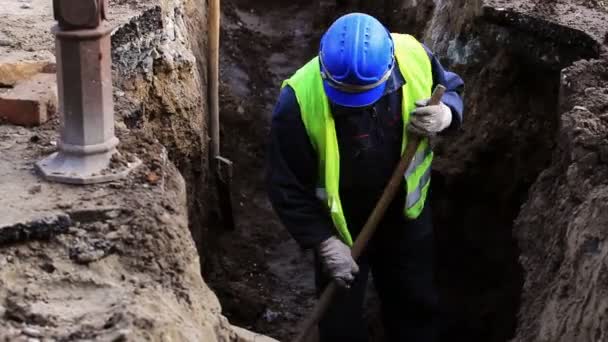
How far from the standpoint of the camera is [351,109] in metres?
3.96

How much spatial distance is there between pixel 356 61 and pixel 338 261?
3.23 ft

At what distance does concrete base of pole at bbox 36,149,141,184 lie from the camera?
338 cm

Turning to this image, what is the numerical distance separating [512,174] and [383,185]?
4.41 feet

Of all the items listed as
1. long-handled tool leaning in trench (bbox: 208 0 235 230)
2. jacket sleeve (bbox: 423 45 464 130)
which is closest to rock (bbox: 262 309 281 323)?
long-handled tool leaning in trench (bbox: 208 0 235 230)

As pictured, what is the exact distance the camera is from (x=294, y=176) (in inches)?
161

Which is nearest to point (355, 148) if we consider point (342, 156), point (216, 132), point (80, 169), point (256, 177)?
point (342, 156)

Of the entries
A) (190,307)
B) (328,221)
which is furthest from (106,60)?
(328,221)

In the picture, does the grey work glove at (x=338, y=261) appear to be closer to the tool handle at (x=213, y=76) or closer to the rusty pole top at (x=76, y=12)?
the rusty pole top at (x=76, y=12)

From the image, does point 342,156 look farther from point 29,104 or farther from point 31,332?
point 31,332

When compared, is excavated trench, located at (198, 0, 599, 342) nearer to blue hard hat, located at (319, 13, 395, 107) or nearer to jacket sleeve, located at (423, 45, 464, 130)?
jacket sleeve, located at (423, 45, 464, 130)

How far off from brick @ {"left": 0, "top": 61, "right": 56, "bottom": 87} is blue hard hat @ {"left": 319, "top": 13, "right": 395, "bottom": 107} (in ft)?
4.71

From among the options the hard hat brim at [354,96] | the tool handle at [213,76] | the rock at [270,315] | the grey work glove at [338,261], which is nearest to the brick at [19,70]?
the hard hat brim at [354,96]

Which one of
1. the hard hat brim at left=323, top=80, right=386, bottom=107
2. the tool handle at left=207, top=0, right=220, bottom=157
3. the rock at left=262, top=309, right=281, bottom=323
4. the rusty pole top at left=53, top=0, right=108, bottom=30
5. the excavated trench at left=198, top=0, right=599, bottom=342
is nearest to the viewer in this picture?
the rusty pole top at left=53, top=0, right=108, bottom=30

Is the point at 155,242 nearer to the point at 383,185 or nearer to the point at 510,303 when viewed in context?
the point at 383,185
